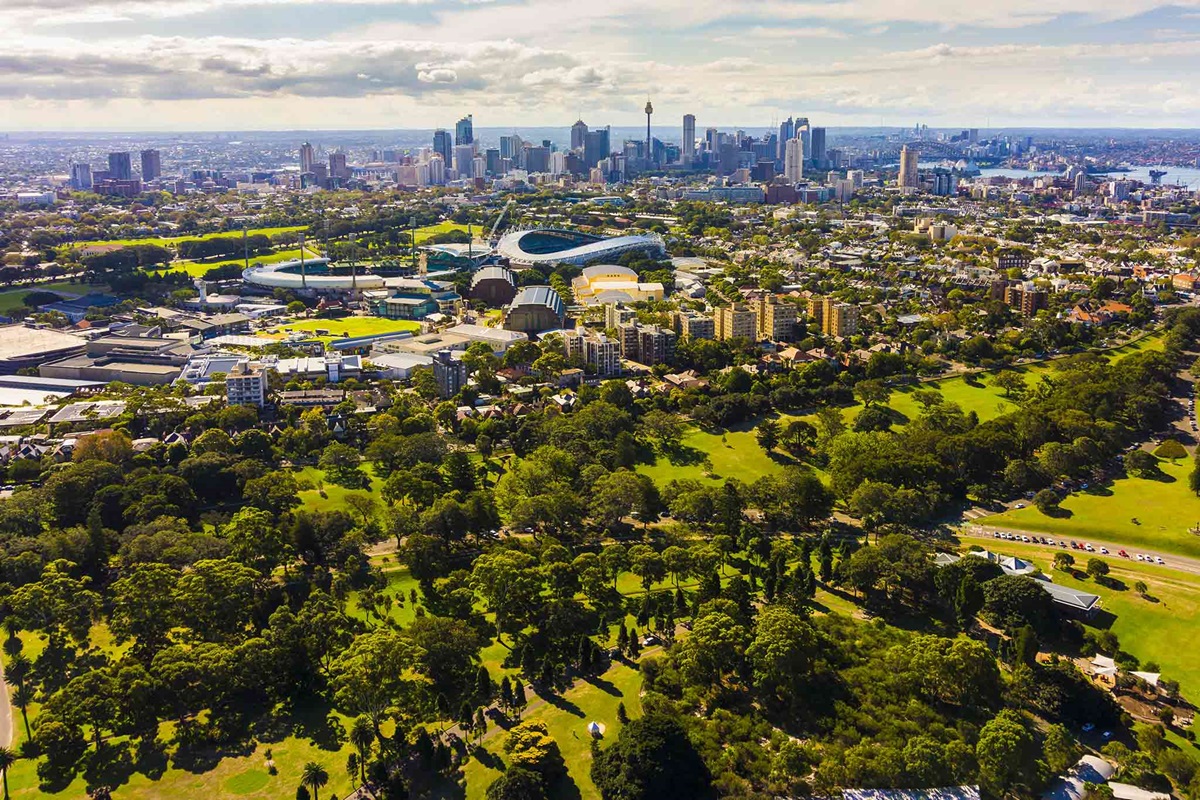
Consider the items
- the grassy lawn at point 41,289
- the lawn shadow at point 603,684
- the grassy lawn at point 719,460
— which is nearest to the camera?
the lawn shadow at point 603,684

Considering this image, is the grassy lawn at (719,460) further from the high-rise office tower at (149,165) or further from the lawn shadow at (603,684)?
the high-rise office tower at (149,165)

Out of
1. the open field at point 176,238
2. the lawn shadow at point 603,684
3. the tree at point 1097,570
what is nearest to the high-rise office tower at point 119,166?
the open field at point 176,238

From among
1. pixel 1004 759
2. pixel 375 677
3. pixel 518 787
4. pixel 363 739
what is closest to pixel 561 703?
pixel 518 787

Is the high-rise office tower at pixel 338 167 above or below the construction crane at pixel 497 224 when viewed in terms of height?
above

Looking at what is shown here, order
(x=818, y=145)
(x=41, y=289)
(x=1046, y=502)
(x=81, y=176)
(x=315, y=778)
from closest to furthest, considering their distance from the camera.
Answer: (x=315, y=778) < (x=1046, y=502) < (x=41, y=289) < (x=81, y=176) < (x=818, y=145)

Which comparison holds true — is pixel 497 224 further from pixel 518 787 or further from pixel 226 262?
pixel 518 787

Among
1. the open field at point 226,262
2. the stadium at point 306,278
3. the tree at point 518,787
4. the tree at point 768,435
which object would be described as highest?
the open field at point 226,262
